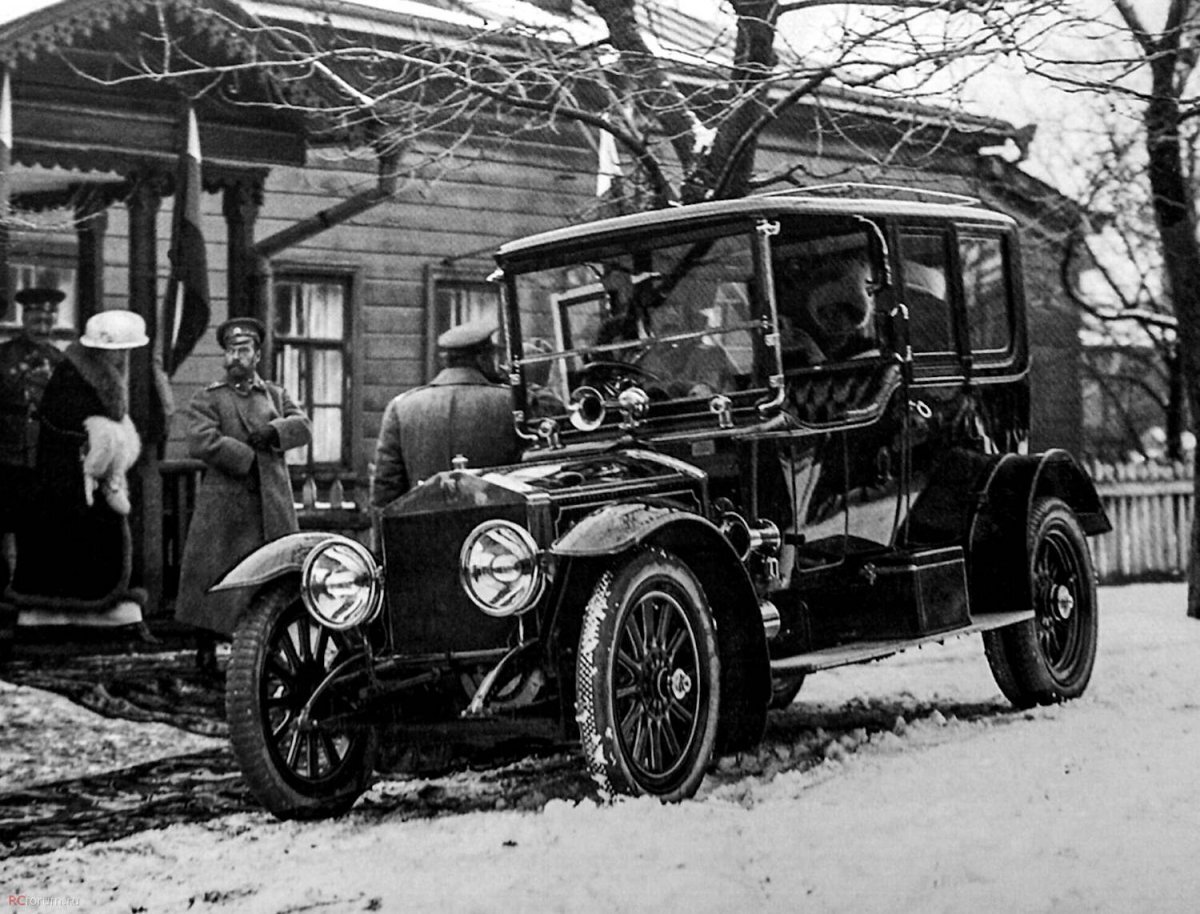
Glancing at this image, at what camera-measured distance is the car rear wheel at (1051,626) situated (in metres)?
7.46

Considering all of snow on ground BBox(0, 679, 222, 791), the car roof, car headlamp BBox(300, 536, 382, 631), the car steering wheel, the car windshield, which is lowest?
snow on ground BBox(0, 679, 222, 791)

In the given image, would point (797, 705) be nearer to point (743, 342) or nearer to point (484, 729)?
point (743, 342)

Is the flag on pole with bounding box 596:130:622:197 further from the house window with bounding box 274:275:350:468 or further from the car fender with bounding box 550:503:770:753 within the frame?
the car fender with bounding box 550:503:770:753

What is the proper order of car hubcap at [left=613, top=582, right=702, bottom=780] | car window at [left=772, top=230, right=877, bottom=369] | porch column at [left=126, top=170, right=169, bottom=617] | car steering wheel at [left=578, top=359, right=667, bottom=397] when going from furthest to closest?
porch column at [left=126, top=170, right=169, bottom=617] < car steering wheel at [left=578, top=359, right=667, bottom=397] < car window at [left=772, top=230, right=877, bottom=369] < car hubcap at [left=613, top=582, right=702, bottom=780]

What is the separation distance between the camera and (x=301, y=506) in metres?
12.6

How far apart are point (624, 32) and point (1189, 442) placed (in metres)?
15.3

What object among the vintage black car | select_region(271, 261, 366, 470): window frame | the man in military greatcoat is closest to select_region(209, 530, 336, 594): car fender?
the vintage black car

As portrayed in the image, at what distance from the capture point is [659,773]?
5.52m

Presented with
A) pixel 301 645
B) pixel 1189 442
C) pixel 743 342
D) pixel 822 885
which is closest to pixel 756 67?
pixel 743 342

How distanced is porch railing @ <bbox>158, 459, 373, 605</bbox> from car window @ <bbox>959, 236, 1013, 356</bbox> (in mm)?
5309

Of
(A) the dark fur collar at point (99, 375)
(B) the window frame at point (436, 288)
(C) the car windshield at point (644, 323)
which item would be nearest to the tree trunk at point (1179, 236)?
(B) the window frame at point (436, 288)

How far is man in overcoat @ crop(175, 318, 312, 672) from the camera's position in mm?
8695

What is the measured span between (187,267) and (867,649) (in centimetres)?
622

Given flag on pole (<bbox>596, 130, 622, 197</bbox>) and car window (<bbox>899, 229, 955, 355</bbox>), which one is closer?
car window (<bbox>899, 229, 955, 355</bbox>)
